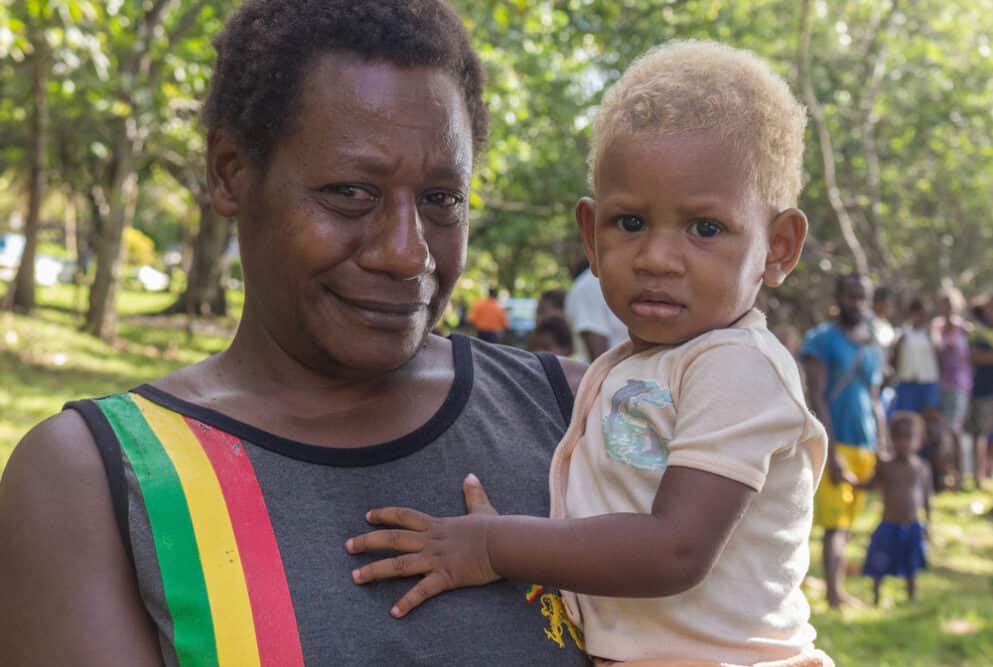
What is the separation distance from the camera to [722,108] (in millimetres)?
1864

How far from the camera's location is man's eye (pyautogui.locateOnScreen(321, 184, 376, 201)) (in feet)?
6.08

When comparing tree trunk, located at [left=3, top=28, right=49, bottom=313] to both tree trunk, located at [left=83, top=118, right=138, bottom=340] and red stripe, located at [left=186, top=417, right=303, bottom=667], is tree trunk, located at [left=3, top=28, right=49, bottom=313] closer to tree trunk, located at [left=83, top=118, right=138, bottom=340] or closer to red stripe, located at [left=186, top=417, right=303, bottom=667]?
tree trunk, located at [left=83, top=118, right=138, bottom=340]

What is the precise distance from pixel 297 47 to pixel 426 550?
854 mm

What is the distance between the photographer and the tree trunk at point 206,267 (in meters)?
22.3

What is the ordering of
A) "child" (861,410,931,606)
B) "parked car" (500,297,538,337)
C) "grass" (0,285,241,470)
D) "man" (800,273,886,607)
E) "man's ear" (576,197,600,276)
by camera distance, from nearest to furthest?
"man's ear" (576,197,600,276) < "man" (800,273,886,607) < "child" (861,410,931,606) < "grass" (0,285,241,470) < "parked car" (500,297,538,337)

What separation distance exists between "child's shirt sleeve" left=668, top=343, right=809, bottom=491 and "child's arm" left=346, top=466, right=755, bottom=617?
28mm

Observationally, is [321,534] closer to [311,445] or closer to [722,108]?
[311,445]

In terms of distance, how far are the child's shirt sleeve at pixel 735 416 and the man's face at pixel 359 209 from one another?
0.50 metres

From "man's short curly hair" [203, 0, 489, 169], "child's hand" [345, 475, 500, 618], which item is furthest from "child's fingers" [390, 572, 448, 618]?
"man's short curly hair" [203, 0, 489, 169]

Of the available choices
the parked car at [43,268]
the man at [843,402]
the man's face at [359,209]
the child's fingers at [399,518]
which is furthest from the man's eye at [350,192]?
the parked car at [43,268]

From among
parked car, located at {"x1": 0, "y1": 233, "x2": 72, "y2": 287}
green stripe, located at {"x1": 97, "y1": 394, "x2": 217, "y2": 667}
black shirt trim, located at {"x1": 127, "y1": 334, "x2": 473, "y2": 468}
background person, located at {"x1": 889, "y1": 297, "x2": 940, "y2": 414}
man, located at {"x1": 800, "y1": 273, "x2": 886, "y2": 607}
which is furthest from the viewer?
parked car, located at {"x1": 0, "y1": 233, "x2": 72, "y2": 287}

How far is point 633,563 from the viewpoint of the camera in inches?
67.7

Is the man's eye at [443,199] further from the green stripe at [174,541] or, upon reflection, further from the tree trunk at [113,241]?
the tree trunk at [113,241]

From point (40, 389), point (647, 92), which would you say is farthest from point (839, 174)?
point (647, 92)
